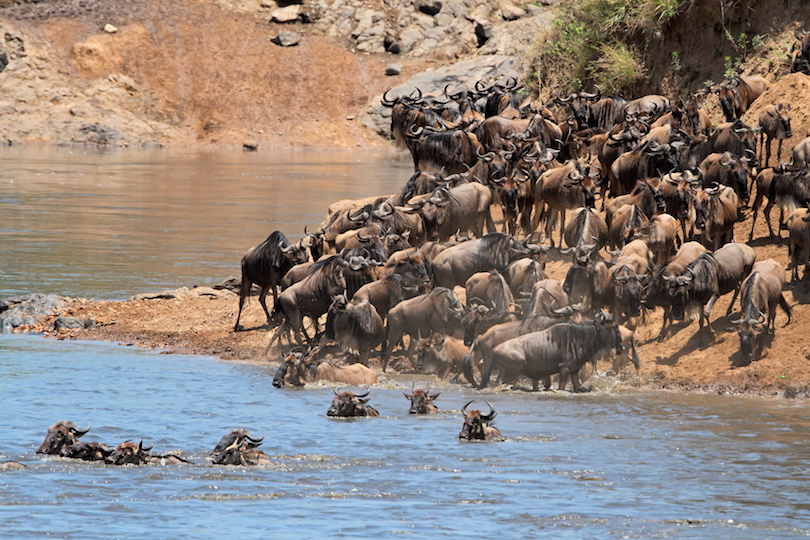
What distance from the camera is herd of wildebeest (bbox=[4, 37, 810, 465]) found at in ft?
40.9

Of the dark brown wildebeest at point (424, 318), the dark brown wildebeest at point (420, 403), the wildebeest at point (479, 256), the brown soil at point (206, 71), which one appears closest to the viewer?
the dark brown wildebeest at point (420, 403)

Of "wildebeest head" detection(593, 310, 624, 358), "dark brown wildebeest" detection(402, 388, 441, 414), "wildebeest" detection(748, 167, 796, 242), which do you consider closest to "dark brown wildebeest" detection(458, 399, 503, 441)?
"dark brown wildebeest" detection(402, 388, 441, 414)

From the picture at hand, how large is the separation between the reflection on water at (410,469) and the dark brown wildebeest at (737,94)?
834cm

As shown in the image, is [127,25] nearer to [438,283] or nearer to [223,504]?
[438,283]

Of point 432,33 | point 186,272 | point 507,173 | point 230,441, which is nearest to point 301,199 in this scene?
point 186,272

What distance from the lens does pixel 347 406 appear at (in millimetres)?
11312

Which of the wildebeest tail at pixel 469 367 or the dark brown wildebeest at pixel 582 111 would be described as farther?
the dark brown wildebeest at pixel 582 111

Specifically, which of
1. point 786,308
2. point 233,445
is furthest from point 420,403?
point 786,308

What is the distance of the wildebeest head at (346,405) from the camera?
1131 cm

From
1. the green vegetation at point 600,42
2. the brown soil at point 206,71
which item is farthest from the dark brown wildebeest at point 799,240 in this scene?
the brown soil at point 206,71

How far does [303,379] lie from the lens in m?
13.0

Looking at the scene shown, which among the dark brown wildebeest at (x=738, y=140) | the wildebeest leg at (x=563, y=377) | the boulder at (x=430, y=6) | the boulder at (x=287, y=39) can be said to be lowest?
the wildebeest leg at (x=563, y=377)

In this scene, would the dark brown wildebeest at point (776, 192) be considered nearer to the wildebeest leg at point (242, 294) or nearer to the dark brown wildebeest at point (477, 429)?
the dark brown wildebeest at point (477, 429)

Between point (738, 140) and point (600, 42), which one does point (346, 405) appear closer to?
point (738, 140)
